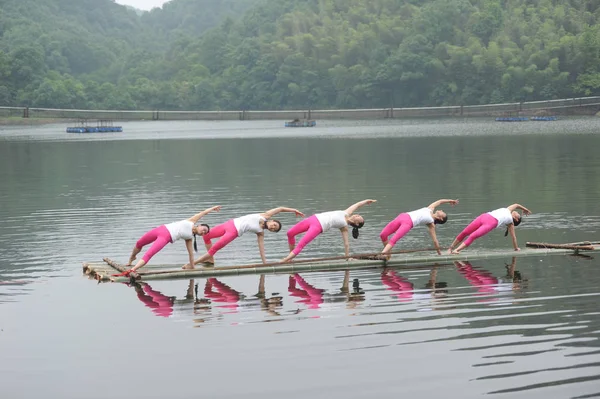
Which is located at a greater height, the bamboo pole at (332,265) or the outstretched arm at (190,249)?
the outstretched arm at (190,249)

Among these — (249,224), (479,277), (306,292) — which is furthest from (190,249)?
(479,277)

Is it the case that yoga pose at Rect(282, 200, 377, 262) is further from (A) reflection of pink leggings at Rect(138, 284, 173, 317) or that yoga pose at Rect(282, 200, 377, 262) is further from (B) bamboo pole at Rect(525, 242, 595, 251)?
(B) bamboo pole at Rect(525, 242, 595, 251)

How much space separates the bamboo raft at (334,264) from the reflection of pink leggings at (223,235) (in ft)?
2.51

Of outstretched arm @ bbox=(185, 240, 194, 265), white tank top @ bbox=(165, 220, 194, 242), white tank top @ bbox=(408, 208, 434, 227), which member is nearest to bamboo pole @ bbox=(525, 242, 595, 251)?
white tank top @ bbox=(408, 208, 434, 227)

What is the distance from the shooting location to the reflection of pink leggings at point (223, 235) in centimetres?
2934

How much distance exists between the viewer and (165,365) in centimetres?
2041

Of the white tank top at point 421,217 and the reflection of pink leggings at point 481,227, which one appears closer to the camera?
the white tank top at point 421,217

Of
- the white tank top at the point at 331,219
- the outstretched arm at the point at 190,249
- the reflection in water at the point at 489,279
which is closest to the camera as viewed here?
the reflection in water at the point at 489,279

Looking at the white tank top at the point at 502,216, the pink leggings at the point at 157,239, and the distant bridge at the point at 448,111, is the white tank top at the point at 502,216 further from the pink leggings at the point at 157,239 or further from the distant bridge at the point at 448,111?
the distant bridge at the point at 448,111

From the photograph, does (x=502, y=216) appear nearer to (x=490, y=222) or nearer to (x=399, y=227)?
(x=490, y=222)

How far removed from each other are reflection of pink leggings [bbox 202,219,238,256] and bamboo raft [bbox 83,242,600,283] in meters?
0.76

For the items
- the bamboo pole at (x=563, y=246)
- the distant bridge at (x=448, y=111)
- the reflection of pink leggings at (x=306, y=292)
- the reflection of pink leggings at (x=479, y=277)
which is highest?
the distant bridge at (x=448, y=111)

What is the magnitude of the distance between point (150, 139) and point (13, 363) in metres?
103

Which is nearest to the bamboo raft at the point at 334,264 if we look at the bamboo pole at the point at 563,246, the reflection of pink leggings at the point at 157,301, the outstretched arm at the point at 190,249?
the bamboo pole at the point at 563,246
